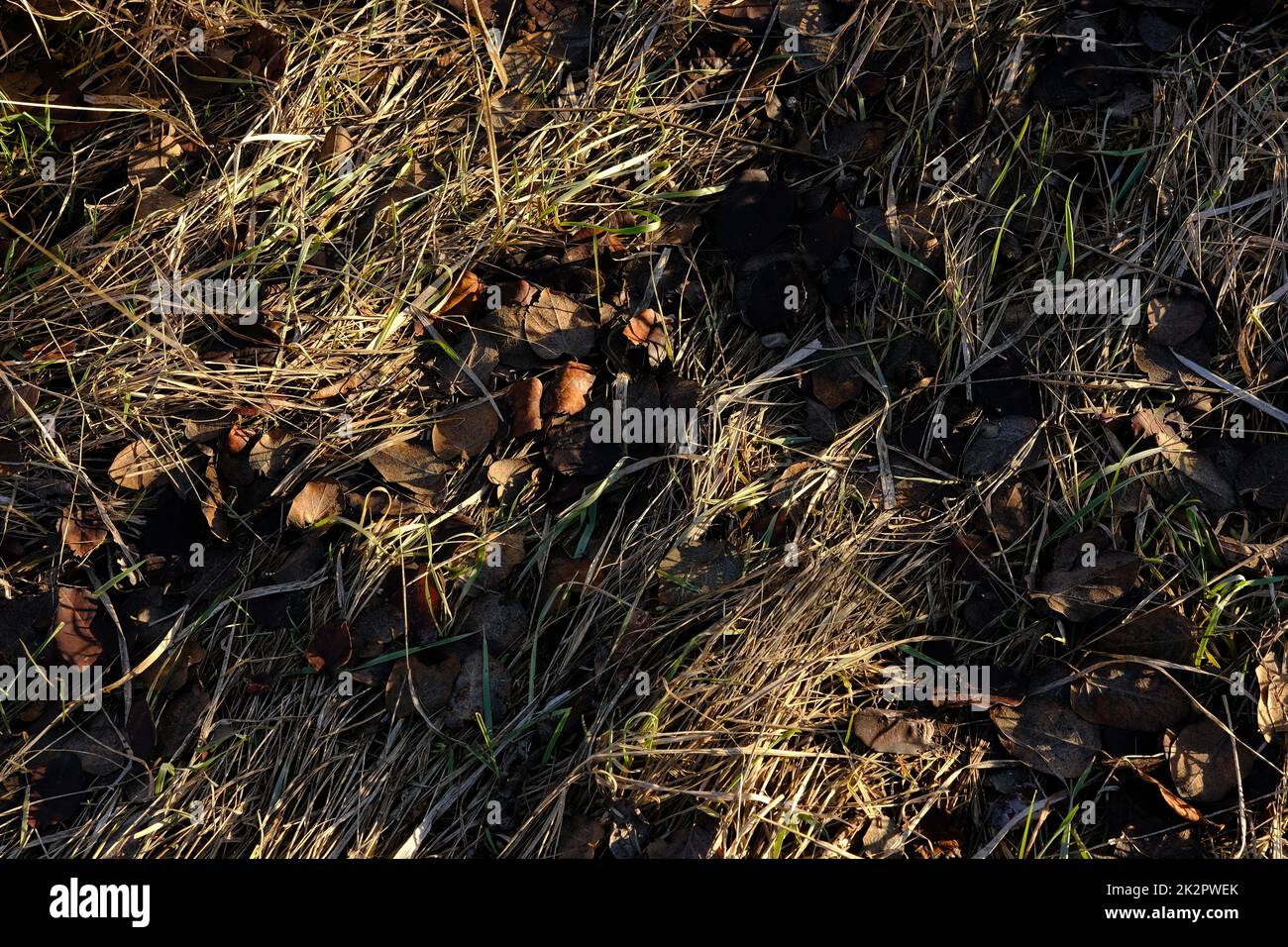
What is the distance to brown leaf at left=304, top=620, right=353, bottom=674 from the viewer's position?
2.13 meters

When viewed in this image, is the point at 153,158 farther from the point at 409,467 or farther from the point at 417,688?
the point at 417,688

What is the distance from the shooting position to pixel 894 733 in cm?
210

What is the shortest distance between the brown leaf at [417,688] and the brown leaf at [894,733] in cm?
100

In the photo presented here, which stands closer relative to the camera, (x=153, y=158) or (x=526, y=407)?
(x=526, y=407)

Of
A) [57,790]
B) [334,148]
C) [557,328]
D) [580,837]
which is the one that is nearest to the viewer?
[580,837]

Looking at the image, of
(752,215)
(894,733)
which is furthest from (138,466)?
(894,733)

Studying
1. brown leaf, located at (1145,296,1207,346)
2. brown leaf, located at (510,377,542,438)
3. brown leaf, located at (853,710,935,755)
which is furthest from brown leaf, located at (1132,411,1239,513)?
brown leaf, located at (510,377,542,438)

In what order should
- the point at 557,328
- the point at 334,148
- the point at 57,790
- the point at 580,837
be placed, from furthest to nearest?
1. the point at 334,148
2. the point at 557,328
3. the point at 57,790
4. the point at 580,837

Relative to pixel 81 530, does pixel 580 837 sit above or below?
below

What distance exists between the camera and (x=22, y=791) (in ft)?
6.92

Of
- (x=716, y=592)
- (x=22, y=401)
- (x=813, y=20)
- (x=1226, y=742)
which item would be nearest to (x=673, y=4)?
(x=813, y=20)

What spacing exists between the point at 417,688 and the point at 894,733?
115 cm

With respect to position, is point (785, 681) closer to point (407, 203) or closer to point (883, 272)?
point (883, 272)

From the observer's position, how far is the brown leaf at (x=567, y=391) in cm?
219
